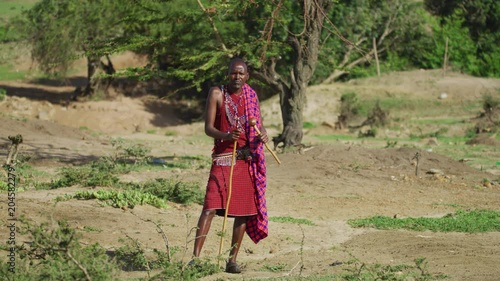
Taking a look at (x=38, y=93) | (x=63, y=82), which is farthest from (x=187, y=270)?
(x=63, y=82)

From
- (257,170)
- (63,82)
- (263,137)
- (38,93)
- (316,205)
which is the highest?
(263,137)

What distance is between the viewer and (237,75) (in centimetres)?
814

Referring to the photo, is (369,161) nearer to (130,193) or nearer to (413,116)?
(130,193)

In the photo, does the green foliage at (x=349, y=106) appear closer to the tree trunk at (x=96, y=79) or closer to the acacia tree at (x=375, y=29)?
the acacia tree at (x=375, y=29)

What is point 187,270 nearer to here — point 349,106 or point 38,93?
point 349,106

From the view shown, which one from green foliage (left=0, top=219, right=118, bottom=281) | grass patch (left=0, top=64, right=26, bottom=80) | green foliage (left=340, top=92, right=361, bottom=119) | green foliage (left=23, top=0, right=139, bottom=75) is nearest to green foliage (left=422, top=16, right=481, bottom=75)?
green foliage (left=340, top=92, right=361, bottom=119)

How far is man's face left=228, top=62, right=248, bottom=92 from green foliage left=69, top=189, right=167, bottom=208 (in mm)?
2864

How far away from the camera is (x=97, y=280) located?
6.25 meters

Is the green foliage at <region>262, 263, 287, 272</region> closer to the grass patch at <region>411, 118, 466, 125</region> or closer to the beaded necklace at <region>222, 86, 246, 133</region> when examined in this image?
the beaded necklace at <region>222, 86, 246, 133</region>

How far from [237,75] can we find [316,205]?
4.57 metres

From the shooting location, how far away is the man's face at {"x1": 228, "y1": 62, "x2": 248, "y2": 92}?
320 inches

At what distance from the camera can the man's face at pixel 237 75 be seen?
8125mm

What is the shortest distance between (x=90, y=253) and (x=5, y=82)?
3028 centimetres

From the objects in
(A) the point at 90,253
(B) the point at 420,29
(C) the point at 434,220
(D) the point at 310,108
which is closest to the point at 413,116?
(D) the point at 310,108
